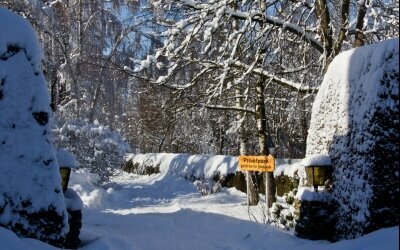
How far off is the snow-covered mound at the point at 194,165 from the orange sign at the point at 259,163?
541 centimetres

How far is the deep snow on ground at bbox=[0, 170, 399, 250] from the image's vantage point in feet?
16.1

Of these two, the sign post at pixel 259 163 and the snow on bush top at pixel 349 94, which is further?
the sign post at pixel 259 163

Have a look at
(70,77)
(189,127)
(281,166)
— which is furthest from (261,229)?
(189,127)

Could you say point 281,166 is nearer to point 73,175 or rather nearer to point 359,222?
point 73,175

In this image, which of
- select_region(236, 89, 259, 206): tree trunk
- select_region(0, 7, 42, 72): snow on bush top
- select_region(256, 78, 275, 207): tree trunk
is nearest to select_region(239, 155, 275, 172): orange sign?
select_region(256, 78, 275, 207): tree trunk

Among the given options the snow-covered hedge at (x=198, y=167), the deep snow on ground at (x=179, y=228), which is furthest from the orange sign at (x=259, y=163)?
the snow-covered hedge at (x=198, y=167)

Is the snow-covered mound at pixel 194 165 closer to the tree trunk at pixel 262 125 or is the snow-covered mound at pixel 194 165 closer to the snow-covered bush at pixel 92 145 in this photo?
the snow-covered bush at pixel 92 145

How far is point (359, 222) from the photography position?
5.32 meters

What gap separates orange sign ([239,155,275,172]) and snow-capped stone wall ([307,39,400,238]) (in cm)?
221

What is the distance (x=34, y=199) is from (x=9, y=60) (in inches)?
68.0

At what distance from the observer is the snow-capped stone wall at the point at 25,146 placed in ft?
17.7

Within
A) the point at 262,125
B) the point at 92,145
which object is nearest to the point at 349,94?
the point at 262,125

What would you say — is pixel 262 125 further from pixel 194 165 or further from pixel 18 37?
pixel 194 165

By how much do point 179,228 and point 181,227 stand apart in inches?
5.4
